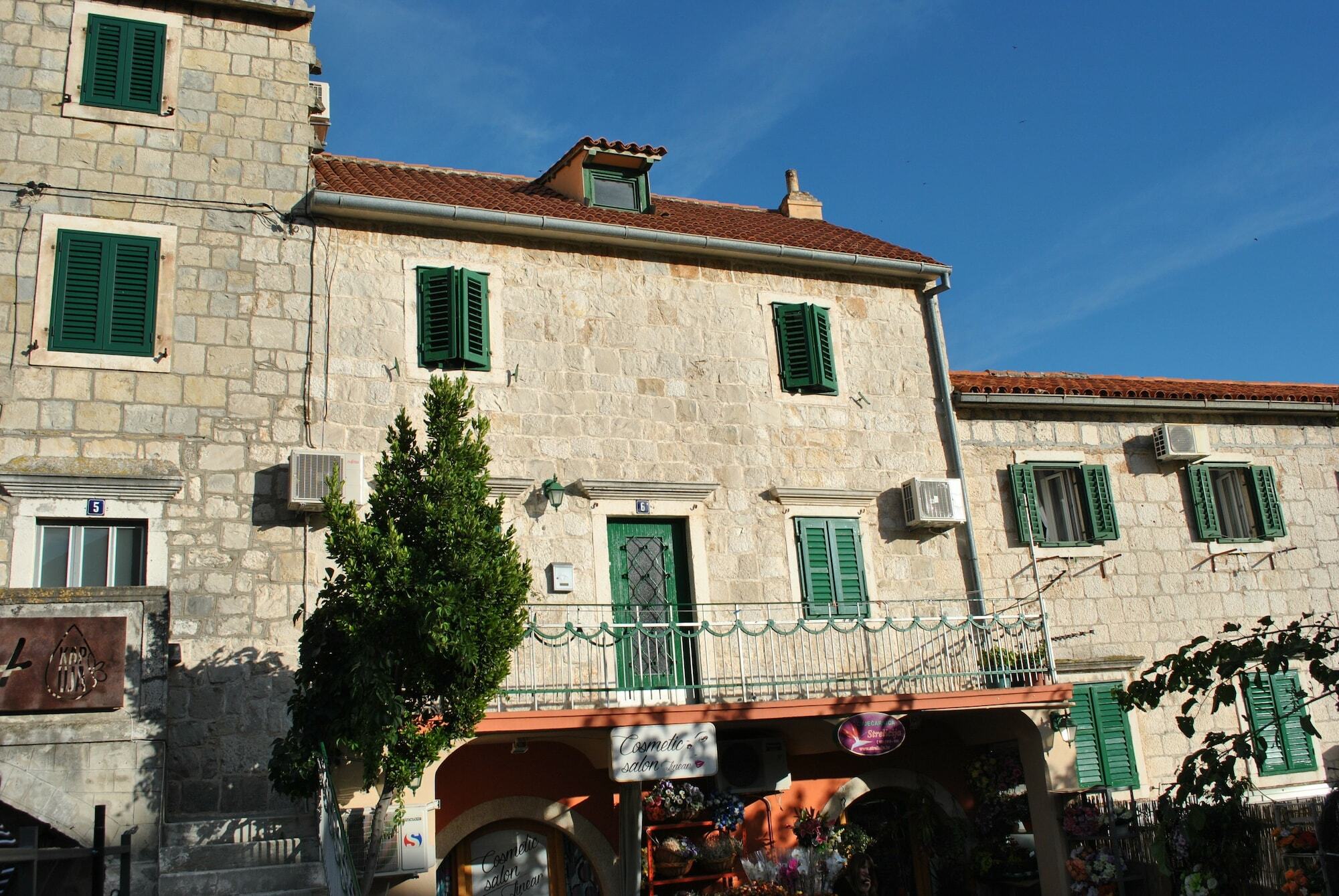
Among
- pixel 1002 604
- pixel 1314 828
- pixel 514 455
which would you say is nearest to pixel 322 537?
pixel 514 455

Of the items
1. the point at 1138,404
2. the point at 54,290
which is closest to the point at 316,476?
the point at 54,290

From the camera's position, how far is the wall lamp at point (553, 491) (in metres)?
12.4

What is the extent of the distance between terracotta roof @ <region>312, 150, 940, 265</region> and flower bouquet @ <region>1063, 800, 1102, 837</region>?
21.0 feet

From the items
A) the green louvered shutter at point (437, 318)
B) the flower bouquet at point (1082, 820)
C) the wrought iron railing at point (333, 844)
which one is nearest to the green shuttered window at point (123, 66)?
the green louvered shutter at point (437, 318)

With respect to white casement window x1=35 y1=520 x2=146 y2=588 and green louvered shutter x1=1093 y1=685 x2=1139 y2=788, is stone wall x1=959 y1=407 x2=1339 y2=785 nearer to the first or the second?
green louvered shutter x1=1093 y1=685 x2=1139 y2=788

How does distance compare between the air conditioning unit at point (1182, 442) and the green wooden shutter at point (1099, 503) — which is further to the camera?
the air conditioning unit at point (1182, 442)

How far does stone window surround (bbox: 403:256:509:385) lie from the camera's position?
1240 centimetres

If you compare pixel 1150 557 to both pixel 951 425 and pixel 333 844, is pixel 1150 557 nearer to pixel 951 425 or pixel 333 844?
pixel 951 425

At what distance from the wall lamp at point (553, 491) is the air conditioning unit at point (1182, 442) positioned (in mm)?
7556

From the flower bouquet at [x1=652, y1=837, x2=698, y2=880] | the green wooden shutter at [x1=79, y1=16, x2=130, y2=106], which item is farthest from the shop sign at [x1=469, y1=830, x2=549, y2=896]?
the green wooden shutter at [x1=79, y1=16, x2=130, y2=106]

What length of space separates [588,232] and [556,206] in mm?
868

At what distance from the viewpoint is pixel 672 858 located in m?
11.5

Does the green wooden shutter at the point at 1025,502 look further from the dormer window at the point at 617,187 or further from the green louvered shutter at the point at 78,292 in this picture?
the green louvered shutter at the point at 78,292

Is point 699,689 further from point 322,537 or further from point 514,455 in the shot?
point 322,537
